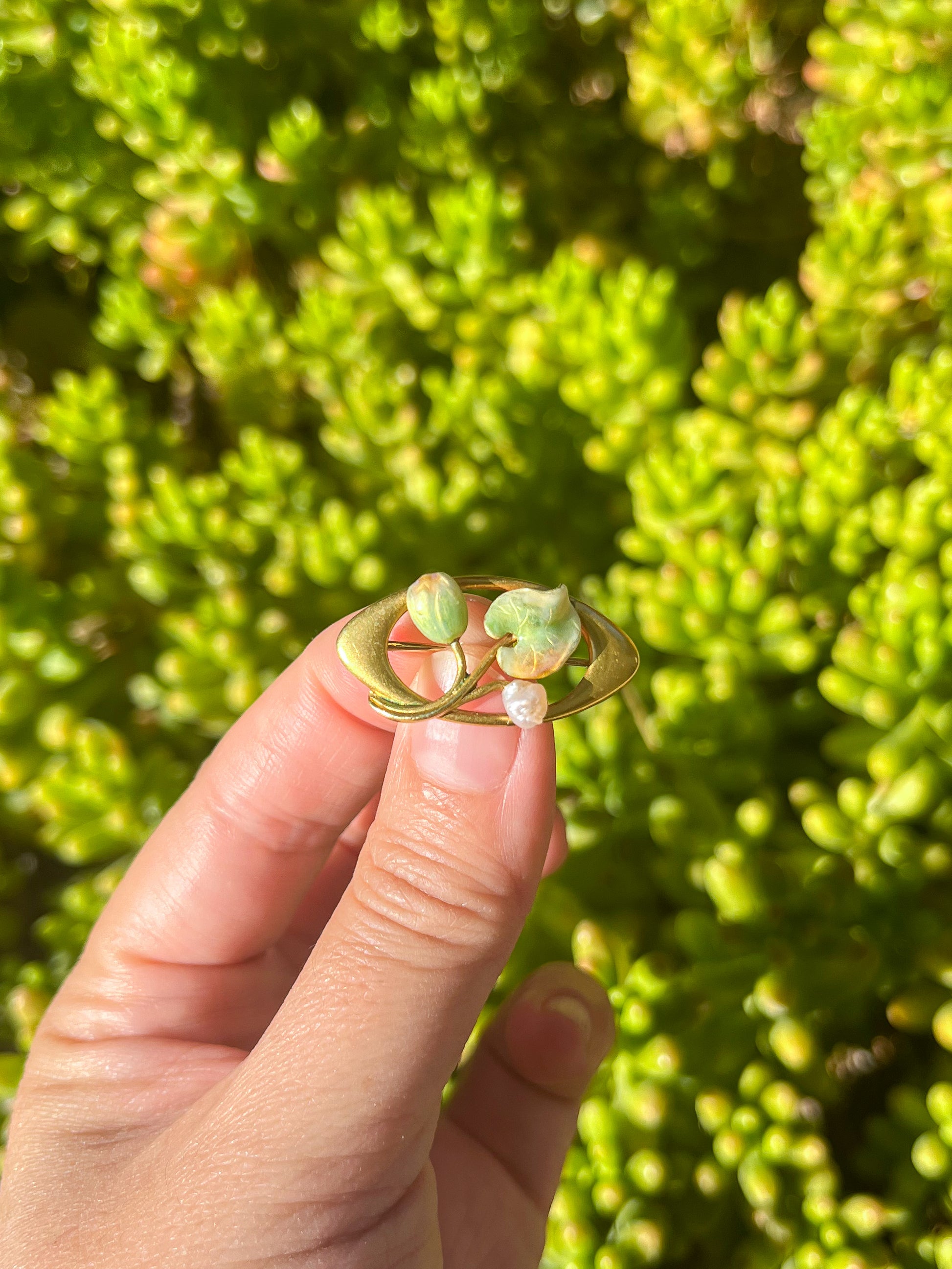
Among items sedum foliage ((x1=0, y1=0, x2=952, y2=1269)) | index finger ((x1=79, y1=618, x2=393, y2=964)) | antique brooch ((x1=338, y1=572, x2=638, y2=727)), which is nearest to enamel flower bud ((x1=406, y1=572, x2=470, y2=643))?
antique brooch ((x1=338, y1=572, x2=638, y2=727))

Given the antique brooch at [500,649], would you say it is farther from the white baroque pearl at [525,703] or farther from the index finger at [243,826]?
the index finger at [243,826]

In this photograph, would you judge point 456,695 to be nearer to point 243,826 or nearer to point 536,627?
point 536,627

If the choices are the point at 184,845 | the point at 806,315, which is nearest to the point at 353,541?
the point at 184,845

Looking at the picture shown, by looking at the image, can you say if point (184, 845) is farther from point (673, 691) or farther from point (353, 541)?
point (673, 691)

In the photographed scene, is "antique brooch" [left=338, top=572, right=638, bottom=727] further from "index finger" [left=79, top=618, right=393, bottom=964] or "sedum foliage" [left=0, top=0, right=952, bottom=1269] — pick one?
"sedum foliage" [left=0, top=0, right=952, bottom=1269]

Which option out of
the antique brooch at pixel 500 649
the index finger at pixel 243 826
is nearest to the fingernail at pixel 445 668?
the antique brooch at pixel 500 649
